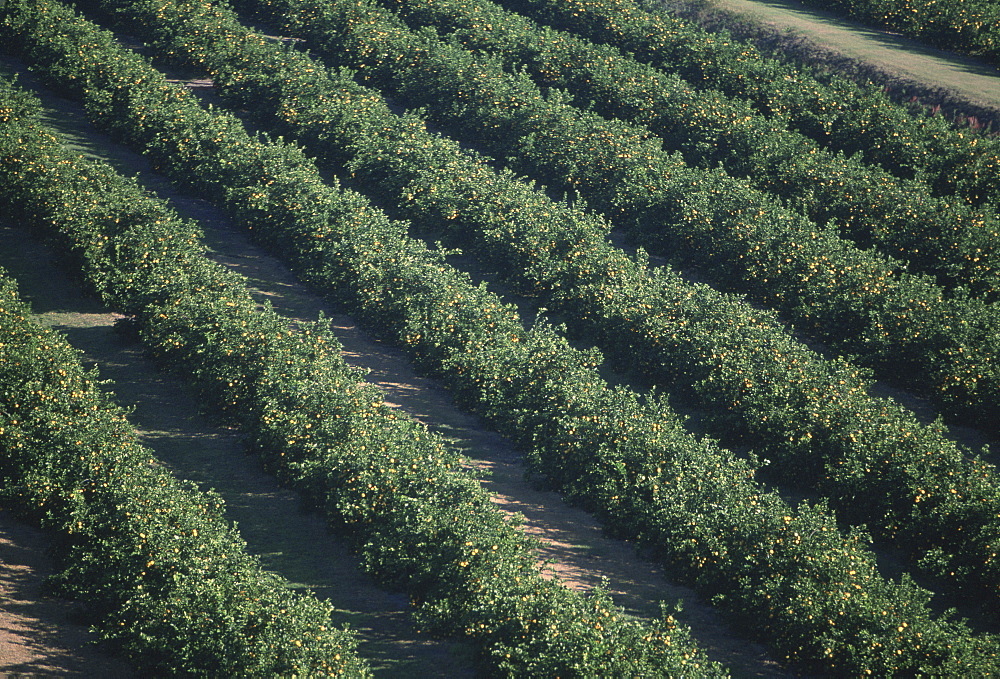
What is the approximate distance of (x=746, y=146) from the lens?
72.2 feet

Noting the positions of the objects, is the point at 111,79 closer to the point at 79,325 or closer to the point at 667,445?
the point at 79,325

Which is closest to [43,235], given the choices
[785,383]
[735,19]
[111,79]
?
[111,79]

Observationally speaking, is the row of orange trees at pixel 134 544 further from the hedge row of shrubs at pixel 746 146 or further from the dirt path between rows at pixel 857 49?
the dirt path between rows at pixel 857 49

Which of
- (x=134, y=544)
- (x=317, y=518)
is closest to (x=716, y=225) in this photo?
(x=317, y=518)

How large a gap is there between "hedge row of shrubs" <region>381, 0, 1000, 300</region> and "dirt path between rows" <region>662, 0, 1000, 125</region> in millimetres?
4121

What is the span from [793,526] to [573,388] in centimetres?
387

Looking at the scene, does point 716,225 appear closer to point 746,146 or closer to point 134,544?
point 746,146

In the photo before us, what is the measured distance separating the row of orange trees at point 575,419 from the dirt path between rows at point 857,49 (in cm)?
1177

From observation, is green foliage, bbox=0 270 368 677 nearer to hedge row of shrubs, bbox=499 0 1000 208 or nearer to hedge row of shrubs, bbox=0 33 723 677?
hedge row of shrubs, bbox=0 33 723 677

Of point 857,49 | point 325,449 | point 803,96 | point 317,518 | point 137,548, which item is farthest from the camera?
point 857,49

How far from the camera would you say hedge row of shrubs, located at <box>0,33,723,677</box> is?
10289 mm

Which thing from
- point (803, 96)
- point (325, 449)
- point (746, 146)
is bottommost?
point (325, 449)

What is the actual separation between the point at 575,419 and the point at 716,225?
7.01m

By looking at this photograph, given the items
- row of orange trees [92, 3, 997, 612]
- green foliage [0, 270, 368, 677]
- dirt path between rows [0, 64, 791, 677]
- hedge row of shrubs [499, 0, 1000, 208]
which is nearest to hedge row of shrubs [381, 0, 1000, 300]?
hedge row of shrubs [499, 0, 1000, 208]
